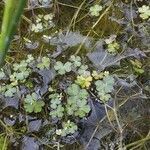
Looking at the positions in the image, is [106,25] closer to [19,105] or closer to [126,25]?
[126,25]

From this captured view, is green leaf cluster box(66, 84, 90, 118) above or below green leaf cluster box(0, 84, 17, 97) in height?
above

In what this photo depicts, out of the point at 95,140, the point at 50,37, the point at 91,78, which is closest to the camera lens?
the point at 95,140

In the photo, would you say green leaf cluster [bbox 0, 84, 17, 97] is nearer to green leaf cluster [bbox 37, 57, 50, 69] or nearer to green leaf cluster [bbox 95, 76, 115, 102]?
green leaf cluster [bbox 37, 57, 50, 69]

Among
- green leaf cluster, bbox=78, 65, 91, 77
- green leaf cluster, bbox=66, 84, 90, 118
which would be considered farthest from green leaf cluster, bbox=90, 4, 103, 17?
green leaf cluster, bbox=66, 84, 90, 118

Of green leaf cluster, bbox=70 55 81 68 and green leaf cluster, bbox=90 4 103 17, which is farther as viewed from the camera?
green leaf cluster, bbox=90 4 103 17

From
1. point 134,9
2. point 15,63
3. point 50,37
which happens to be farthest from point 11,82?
point 134,9

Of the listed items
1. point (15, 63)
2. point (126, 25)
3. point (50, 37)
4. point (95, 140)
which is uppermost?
point (126, 25)

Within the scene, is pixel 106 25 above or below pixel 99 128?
above
